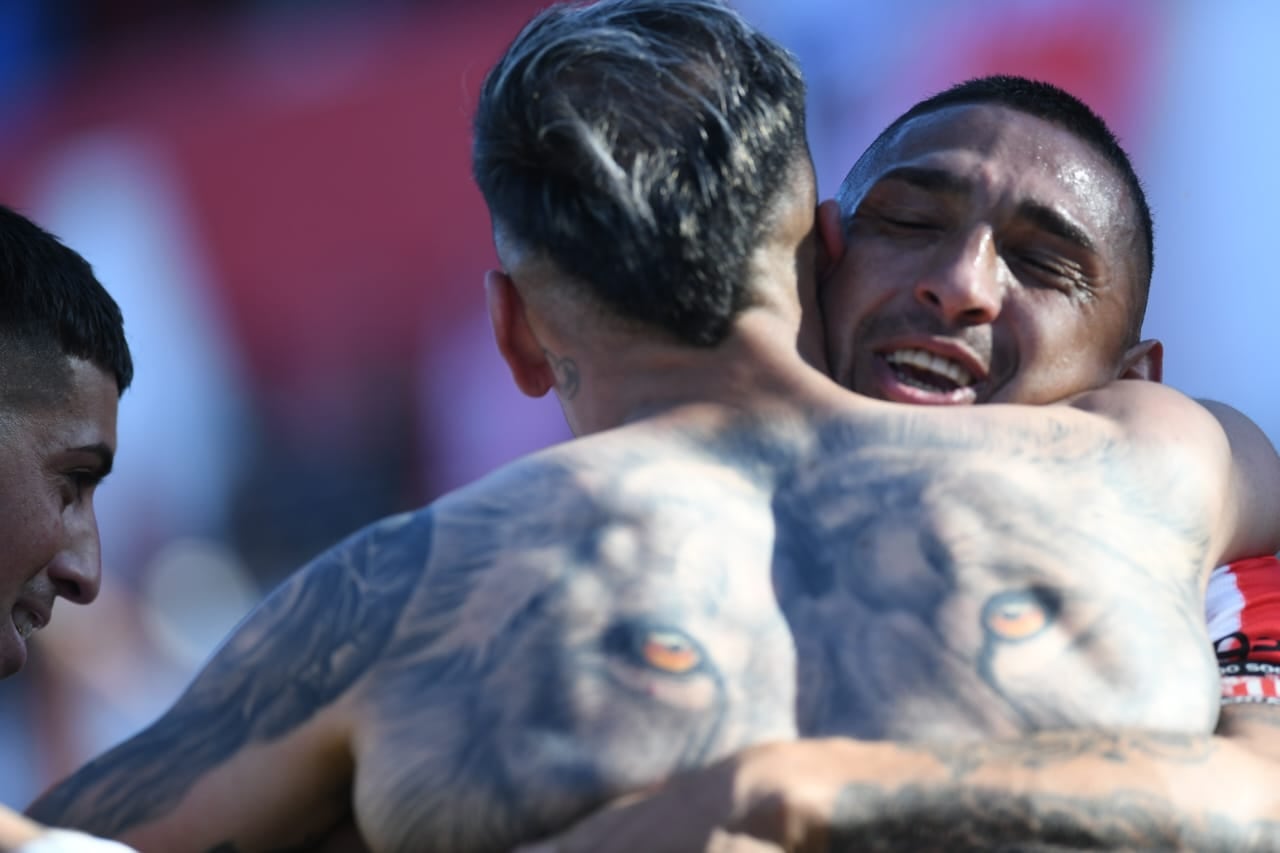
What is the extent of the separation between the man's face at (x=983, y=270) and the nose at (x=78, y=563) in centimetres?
166

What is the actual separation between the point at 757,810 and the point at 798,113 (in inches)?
50.8

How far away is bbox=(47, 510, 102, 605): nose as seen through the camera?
11.6ft

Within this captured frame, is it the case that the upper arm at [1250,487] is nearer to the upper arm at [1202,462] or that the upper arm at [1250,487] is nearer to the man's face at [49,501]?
the upper arm at [1202,462]

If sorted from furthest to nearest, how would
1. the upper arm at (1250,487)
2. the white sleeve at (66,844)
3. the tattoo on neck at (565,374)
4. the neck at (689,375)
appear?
the upper arm at (1250,487) → the tattoo on neck at (565,374) → the neck at (689,375) → the white sleeve at (66,844)

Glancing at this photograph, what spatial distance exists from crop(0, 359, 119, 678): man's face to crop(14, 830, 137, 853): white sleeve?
1626 mm

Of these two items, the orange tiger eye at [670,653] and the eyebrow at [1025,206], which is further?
the eyebrow at [1025,206]

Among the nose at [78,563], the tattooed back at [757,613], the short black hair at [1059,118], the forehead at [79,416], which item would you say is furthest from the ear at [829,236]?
the nose at [78,563]

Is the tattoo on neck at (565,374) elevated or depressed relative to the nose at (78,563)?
elevated

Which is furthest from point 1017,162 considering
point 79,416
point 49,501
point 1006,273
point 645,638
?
point 49,501

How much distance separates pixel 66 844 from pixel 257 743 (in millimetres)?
308

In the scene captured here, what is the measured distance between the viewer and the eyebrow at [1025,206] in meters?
3.19

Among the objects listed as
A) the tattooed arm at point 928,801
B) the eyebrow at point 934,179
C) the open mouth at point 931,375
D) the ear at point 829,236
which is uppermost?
the eyebrow at point 934,179

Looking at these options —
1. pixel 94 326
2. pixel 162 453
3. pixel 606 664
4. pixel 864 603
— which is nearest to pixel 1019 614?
pixel 864 603

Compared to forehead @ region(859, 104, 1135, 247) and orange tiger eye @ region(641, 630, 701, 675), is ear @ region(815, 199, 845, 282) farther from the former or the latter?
orange tiger eye @ region(641, 630, 701, 675)
